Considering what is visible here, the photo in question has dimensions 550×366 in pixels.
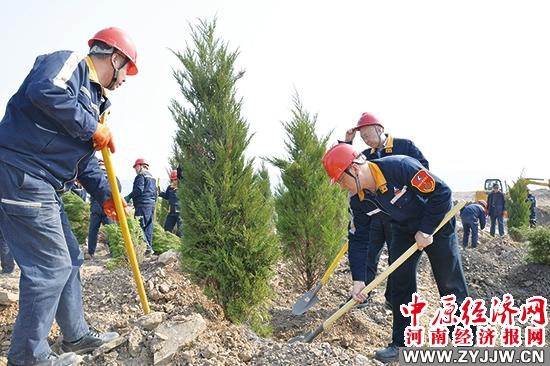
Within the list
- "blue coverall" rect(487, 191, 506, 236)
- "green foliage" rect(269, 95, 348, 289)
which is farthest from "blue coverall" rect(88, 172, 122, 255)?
"blue coverall" rect(487, 191, 506, 236)

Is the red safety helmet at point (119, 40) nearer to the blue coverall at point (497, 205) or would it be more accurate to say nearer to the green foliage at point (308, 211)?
the green foliage at point (308, 211)

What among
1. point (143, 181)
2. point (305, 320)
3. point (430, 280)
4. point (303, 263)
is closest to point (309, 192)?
point (303, 263)

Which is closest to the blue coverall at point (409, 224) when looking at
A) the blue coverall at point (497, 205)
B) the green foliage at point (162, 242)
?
the green foliage at point (162, 242)

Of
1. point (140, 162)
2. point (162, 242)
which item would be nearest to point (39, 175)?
point (140, 162)

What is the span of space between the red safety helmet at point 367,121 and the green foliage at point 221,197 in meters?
1.62

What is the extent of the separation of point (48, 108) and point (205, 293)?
235 centimetres

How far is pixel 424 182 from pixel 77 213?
901cm

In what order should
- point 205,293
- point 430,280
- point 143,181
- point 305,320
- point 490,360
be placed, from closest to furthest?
point 490,360
point 205,293
point 305,320
point 430,280
point 143,181

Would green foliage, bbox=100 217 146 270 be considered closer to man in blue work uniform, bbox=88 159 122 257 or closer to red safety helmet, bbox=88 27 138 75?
man in blue work uniform, bbox=88 159 122 257

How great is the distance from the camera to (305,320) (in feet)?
19.2

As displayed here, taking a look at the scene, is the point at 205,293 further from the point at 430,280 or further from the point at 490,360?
the point at 430,280

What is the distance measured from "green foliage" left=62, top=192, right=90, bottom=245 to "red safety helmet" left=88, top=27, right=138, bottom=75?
27.4ft

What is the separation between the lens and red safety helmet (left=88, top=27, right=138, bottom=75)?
3.37m

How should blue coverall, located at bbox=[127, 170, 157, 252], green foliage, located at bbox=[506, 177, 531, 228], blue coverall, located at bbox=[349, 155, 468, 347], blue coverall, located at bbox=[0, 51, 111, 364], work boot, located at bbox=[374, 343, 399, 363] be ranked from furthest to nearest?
green foliage, located at bbox=[506, 177, 531, 228] → blue coverall, located at bbox=[127, 170, 157, 252] → work boot, located at bbox=[374, 343, 399, 363] → blue coverall, located at bbox=[349, 155, 468, 347] → blue coverall, located at bbox=[0, 51, 111, 364]
